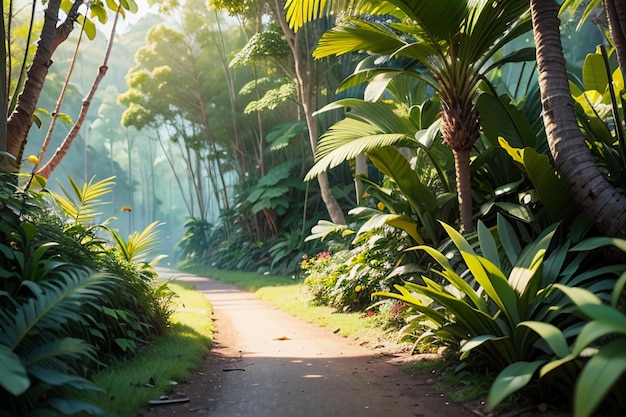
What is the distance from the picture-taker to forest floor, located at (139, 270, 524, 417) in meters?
3.30

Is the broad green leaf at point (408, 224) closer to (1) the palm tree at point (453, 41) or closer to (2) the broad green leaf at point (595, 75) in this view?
(1) the palm tree at point (453, 41)

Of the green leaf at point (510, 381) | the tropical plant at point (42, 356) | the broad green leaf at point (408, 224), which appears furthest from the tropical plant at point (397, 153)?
the tropical plant at point (42, 356)

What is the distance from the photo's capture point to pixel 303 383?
3.98m

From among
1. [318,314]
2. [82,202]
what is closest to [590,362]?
[82,202]

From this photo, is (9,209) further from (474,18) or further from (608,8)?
(608,8)

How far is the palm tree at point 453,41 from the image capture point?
461cm

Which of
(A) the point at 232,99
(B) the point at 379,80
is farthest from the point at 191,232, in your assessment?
(B) the point at 379,80

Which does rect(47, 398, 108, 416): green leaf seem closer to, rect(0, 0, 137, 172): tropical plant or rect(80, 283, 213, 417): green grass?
rect(80, 283, 213, 417): green grass

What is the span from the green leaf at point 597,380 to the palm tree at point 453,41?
3.07 metres

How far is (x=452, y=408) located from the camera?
3.28m

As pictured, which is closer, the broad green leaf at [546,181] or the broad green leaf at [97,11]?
the broad green leaf at [546,181]

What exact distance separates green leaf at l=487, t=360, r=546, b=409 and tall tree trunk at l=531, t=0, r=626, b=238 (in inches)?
47.9

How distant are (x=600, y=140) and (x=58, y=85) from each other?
104ft

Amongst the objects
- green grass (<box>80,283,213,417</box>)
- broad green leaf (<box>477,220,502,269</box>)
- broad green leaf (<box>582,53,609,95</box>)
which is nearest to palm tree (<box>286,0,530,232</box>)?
broad green leaf (<box>582,53,609,95</box>)
